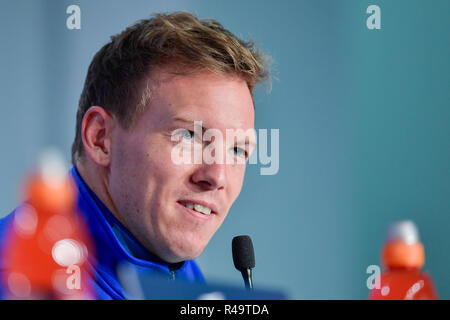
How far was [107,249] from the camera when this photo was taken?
1.09 metres

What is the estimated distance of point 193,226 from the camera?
3.85 feet

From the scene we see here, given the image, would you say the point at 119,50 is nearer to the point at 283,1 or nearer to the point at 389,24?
the point at 283,1

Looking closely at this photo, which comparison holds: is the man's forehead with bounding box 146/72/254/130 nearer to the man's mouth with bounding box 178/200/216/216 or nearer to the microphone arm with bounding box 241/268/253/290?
the man's mouth with bounding box 178/200/216/216

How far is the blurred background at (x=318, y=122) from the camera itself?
4.24ft

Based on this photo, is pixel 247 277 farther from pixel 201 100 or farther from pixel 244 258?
pixel 201 100

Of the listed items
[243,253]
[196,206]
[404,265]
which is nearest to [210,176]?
[196,206]

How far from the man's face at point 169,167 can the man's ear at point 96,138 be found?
0.05 ft

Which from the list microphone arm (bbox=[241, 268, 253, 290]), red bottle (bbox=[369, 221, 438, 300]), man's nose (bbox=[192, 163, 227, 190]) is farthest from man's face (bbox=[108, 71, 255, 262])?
red bottle (bbox=[369, 221, 438, 300])

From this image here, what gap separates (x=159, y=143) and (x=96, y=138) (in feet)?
0.44

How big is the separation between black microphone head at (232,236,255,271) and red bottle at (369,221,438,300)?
0.34 meters

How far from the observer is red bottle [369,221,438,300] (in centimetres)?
83

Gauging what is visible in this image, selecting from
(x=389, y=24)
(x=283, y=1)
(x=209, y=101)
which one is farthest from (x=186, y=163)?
(x=389, y=24)

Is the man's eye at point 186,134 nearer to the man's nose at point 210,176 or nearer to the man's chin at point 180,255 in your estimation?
the man's nose at point 210,176

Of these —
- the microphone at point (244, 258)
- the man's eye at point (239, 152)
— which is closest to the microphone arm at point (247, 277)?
the microphone at point (244, 258)
